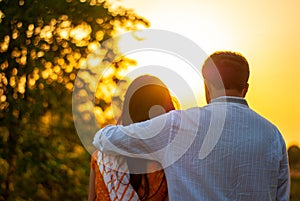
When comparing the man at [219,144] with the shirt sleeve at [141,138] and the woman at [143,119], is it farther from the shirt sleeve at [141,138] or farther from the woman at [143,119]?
the woman at [143,119]

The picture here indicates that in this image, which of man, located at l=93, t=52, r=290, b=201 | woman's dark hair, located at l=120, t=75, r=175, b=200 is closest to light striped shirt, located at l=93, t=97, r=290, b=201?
man, located at l=93, t=52, r=290, b=201

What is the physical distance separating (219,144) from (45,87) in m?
3.85

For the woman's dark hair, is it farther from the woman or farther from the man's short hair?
the man's short hair

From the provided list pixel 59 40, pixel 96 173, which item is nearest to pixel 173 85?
pixel 96 173

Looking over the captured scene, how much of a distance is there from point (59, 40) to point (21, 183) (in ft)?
4.58

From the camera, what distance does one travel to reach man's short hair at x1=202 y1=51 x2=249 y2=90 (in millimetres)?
2988

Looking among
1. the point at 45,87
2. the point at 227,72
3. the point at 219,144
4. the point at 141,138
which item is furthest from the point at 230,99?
the point at 45,87

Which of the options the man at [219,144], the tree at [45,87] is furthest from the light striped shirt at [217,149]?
the tree at [45,87]

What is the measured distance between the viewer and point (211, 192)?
9.39ft

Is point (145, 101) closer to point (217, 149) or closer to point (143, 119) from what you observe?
point (143, 119)

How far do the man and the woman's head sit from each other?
251 mm

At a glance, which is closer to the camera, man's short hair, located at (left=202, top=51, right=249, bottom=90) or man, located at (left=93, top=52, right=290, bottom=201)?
man, located at (left=93, top=52, right=290, bottom=201)

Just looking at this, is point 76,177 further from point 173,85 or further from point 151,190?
point 151,190

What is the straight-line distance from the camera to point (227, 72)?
9.80 feet
